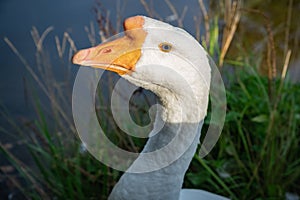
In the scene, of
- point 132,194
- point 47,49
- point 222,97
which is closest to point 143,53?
point 132,194

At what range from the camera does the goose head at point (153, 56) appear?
1158mm

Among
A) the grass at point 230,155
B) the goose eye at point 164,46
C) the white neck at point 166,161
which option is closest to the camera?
the goose eye at point 164,46

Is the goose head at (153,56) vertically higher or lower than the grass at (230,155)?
higher

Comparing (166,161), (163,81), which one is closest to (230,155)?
(166,161)

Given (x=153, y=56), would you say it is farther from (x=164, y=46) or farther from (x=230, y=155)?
(x=230, y=155)

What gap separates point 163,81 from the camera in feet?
3.90

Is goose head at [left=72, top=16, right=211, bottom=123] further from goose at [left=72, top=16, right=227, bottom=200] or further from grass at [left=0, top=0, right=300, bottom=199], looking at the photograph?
grass at [left=0, top=0, right=300, bottom=199]

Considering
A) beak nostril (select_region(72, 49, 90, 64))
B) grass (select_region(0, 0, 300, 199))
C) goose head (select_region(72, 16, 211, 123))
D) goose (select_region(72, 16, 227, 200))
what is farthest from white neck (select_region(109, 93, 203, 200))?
grass (select_region(0, 0, 300, 199))

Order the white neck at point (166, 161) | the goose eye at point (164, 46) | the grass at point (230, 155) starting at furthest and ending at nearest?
1. the grass at point (230, 155)
2. the white neck at point (166, 161)
3. the goose eye at point (164, 46)

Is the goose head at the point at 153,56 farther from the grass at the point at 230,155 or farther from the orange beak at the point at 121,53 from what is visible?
the grass at the point at 230,155

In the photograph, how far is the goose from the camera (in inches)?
45.7

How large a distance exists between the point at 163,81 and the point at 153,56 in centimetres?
8

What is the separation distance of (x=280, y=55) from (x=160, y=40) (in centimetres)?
269

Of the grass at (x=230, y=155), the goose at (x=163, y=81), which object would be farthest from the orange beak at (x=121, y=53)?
the grass at (x=230, y=155)
